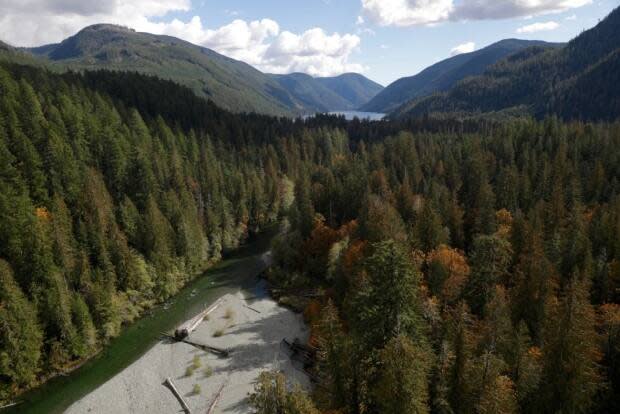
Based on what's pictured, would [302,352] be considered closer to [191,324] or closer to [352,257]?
[352,257]

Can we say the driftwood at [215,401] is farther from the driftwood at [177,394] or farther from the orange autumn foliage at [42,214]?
the orange autumn foliage at [42,214]

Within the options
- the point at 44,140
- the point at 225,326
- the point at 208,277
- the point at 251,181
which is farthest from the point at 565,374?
the point at 251,181

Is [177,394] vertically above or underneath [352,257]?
underneath

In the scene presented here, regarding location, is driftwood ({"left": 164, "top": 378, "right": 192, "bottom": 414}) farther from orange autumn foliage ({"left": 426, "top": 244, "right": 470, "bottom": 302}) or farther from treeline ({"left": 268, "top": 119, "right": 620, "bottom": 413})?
orange autumn foliage ({"left": 426, "top": 244, "right": 470, "bottom": 302})

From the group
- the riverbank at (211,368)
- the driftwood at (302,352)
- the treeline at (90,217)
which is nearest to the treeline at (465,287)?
the driftwood at (302,352)

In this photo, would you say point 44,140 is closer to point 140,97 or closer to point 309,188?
point 309,188

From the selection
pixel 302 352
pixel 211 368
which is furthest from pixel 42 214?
pixel 302 352
